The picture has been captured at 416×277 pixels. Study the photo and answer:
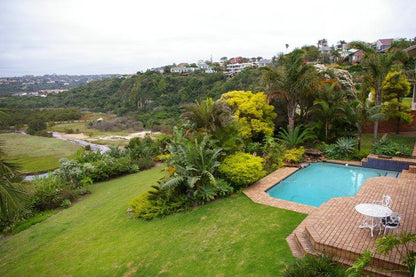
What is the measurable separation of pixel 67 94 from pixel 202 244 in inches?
3571

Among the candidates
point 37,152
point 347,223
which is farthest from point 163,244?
point 37,152

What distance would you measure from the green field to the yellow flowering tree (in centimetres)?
2081

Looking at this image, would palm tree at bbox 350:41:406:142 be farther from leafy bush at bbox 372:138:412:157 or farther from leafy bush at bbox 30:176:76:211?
leafy bush at bbox 30:176:76:211

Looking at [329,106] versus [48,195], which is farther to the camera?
[329,106]

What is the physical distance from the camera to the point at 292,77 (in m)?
13.1

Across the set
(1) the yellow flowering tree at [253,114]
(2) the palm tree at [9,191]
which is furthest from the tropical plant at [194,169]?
(1) the yellow flowering tree at [253,114]

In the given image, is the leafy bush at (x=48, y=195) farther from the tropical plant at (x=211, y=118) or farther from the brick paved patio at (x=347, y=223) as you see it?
the brick paved patio at (x=347, y=223)

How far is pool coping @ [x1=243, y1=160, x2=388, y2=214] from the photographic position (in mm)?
7609

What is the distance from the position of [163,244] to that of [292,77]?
1009 centimetres

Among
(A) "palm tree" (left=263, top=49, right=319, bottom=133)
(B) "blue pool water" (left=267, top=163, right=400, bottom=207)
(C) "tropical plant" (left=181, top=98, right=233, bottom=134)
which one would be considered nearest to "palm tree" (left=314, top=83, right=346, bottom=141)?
(A) "palm tree" (left=263, top=49, right=319, bottom=133)

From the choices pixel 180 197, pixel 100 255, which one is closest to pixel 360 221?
pixel 180 197

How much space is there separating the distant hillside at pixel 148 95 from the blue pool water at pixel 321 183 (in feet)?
98.7

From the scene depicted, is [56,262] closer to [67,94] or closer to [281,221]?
[281,221]

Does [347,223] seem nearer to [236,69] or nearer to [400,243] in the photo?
[400,243]
